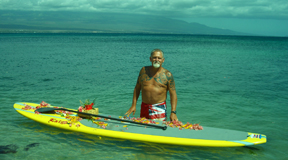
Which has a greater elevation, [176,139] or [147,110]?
[147,110]

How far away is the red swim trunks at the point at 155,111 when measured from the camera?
20.9 ft

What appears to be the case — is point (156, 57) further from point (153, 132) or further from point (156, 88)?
point (153, 132)

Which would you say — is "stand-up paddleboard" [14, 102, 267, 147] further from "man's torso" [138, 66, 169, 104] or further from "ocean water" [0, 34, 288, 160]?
"man's torso" [138, 66, 169, 104]

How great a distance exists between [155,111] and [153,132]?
519 mm

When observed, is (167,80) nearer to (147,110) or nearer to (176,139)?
(147,110)

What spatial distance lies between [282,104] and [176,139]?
6860 mm

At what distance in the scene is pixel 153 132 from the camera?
6258 millimetres

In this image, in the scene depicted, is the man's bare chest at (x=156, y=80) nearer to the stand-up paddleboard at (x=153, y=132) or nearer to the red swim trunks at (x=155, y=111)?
the red swim trunks at (x=155, y=111)

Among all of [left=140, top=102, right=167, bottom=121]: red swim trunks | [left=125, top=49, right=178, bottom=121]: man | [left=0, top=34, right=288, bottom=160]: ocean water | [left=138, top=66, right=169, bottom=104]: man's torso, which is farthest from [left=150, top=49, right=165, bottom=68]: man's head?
[left=0, top=34, right=288, bottom=160]: ocean water

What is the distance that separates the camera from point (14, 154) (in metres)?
5.96

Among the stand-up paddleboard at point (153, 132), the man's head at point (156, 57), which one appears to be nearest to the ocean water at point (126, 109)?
the stand-up paddleboard at point (153, 132)

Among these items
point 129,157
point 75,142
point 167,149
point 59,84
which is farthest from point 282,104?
point 59,84

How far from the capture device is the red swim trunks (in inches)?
251

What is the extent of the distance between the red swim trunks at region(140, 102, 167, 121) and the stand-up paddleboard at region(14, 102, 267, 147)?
21 centimetres
